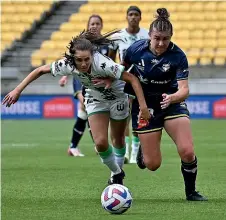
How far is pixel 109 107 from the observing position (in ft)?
30.3

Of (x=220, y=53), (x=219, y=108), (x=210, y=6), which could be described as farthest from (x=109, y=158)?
(x=210, y=6)

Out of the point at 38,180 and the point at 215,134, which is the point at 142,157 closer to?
the point at 38,180

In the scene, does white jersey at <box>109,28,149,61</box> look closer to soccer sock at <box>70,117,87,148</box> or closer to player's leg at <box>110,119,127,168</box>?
soccer sock at <box>70,117,87,148</box>

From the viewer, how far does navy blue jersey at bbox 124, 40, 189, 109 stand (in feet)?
27.8

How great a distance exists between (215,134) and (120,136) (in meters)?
8.92

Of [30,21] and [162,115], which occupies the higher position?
[162,115]

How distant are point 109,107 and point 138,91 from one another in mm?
1051

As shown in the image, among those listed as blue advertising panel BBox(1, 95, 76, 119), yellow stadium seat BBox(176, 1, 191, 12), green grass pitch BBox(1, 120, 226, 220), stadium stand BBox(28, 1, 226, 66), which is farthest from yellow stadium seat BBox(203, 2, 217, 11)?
green grass pitch BBox(1, 120, 226, 220)

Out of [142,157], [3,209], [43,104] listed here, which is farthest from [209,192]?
[43,104]

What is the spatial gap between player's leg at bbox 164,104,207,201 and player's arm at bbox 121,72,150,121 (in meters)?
0.31

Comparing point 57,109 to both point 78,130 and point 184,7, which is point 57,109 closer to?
point 184,7

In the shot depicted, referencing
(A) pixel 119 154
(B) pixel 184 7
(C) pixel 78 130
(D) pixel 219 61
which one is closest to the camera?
(A) pixel 119 154

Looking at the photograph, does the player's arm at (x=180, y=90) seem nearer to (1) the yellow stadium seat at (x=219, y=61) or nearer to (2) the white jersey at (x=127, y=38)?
(2) the white jersey at (x=127, y=38)

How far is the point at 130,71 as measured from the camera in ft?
28.6
